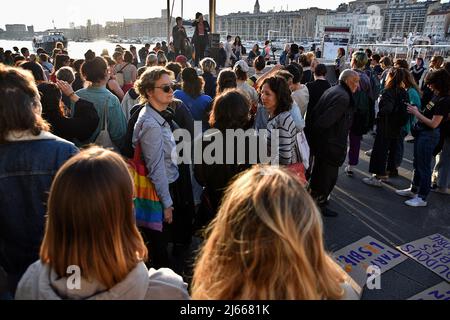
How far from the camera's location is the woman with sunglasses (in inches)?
104

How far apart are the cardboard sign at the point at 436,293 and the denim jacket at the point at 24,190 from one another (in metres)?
3.16

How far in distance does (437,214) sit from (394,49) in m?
13.5

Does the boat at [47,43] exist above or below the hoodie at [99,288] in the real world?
above

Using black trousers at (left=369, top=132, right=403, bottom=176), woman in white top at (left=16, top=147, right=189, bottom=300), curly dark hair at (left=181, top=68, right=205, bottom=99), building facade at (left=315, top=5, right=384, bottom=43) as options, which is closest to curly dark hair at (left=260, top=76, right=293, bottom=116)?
curly dark hair at (left=181, top=68, right=205, bottom=99)

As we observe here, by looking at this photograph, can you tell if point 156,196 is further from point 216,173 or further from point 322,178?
point 322,178

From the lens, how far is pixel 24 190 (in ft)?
6.04

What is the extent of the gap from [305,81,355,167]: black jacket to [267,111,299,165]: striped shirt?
3.07ft

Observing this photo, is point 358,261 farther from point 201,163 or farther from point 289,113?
point 201,163

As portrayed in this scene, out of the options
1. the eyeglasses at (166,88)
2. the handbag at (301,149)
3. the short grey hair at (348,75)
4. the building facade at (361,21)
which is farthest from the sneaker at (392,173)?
the building facade at (361,21)

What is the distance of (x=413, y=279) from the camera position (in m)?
3.33

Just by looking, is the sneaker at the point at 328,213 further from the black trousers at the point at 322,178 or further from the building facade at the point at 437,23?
the building facade at the point at 437,23

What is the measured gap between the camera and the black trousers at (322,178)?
14.5ft

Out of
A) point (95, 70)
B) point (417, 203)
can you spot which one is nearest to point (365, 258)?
point (417, 203)

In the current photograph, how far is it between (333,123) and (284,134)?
1123 mm
